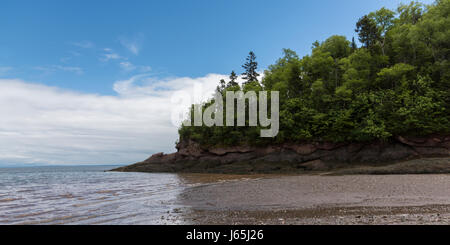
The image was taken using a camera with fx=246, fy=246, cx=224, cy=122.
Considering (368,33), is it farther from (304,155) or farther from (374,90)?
(304,155)

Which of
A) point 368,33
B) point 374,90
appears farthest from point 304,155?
point 368,33

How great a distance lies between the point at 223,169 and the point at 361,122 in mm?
19558

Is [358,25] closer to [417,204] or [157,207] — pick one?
[417,204]

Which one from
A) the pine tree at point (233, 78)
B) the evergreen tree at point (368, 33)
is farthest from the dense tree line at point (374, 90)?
the pine tree at point (233, 78)

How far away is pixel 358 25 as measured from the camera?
141 feet

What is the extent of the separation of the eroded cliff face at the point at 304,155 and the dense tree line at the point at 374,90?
1132 millimetres

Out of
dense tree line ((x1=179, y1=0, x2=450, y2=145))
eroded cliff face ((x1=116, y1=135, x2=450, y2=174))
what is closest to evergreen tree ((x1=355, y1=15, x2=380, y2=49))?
dense tree line ((x1=179, y1=0, x2=450, y2=145))

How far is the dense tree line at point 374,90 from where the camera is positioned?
28875 millimetres

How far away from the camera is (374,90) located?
1398 inches

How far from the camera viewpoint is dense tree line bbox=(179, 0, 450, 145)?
94.7 feet

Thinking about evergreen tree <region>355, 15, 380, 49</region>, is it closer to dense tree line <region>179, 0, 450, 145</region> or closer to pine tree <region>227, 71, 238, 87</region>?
dense tree line <region>179, 0, 450, 145</region>

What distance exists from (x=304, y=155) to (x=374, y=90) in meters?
14.1

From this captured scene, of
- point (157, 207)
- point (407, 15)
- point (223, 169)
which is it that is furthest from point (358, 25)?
point (157, 207)

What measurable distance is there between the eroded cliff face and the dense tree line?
3.71ft
